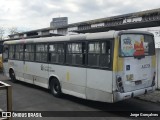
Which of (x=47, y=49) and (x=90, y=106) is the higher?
(x=47, y=49)

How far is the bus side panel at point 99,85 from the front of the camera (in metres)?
8.48

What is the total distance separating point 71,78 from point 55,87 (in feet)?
4.99

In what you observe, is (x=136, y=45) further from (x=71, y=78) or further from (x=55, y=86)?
(x=55, y=86)

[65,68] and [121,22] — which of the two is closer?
[65,68]

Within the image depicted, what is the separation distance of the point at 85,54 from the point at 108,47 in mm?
1286

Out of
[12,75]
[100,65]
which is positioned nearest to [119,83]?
[100,65]

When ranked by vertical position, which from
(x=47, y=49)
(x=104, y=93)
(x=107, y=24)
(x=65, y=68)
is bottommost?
(x=104, y=93)

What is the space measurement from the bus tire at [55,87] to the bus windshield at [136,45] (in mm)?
3791

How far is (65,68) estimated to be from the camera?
10781mm

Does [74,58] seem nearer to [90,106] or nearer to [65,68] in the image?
[65,68]

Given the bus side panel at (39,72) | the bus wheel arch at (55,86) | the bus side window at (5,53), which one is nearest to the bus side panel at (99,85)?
the bus wheel arch at (55,86)

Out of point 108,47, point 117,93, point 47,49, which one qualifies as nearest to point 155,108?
point 117,93

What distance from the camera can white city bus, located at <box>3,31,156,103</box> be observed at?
331 inches

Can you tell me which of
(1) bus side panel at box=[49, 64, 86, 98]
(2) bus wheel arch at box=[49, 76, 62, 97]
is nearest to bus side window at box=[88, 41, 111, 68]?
(1) bus side panel at box=[49, 64, 86, 98]
